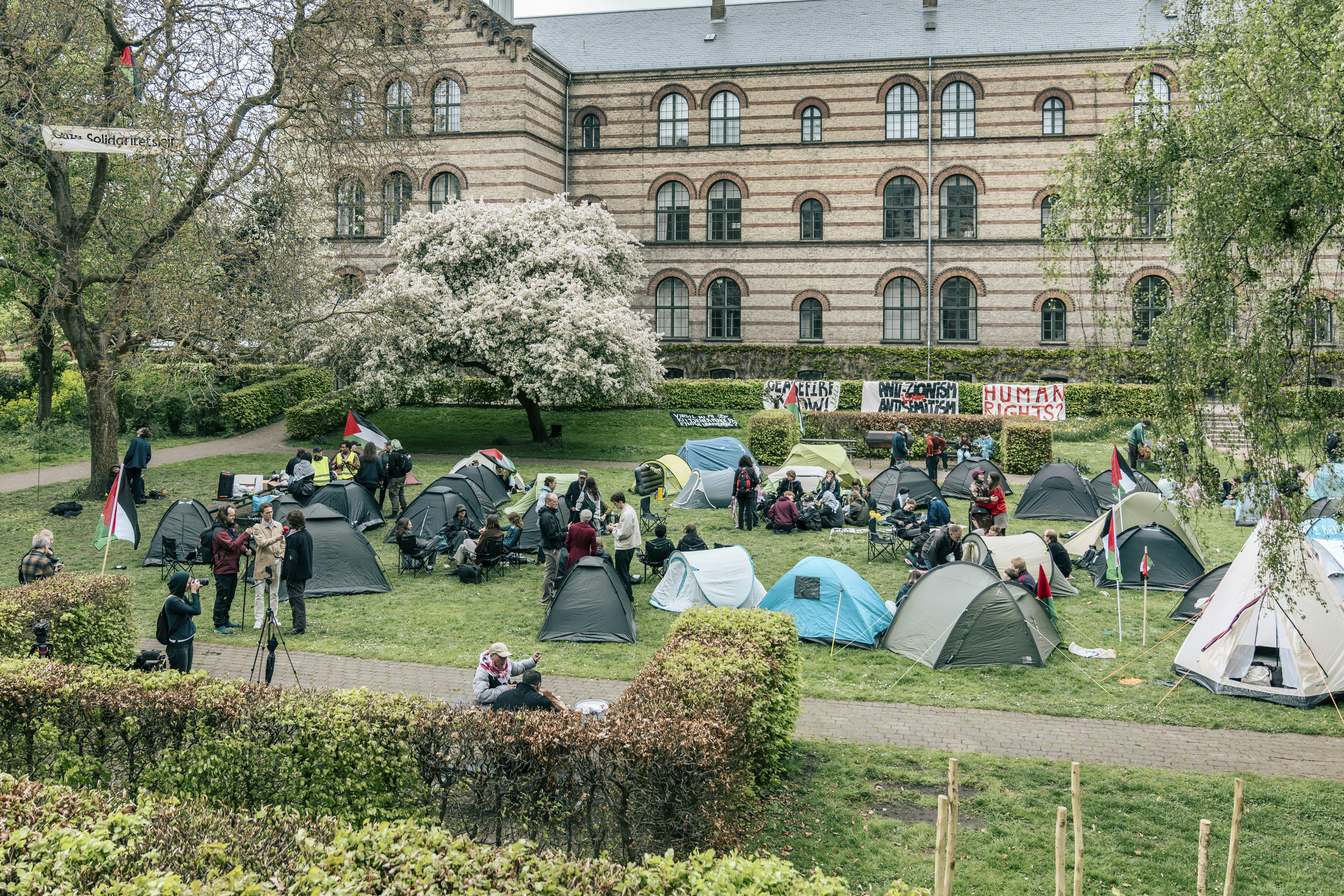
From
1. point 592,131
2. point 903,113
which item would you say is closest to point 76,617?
point 592,131

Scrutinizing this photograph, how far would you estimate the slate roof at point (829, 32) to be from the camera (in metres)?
37.2

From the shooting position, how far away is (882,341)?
38156 millimetres

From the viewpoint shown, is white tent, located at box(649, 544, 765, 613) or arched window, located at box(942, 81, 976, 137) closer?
white tent, located at box(649, 544, 765, 613)

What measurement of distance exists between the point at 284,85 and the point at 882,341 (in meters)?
24.2

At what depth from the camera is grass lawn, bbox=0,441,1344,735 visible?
1117 cm

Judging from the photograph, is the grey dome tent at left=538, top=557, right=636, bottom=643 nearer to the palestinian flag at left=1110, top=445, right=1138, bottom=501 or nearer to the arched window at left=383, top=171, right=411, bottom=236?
the palestinian flag at left=1110, top=445, right=1138, bottom=501

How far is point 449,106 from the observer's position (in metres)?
36.3

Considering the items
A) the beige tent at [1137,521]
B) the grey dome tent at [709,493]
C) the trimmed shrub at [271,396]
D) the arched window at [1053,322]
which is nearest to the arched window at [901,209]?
the arched window at [1053,322]

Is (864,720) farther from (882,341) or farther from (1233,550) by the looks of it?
(882,341)

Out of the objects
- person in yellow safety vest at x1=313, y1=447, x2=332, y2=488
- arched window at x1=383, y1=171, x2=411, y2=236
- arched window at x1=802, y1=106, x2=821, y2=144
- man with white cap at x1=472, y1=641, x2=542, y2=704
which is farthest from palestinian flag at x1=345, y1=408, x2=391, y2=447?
arched window at x1=802, y1=106, x2=821, y2=144

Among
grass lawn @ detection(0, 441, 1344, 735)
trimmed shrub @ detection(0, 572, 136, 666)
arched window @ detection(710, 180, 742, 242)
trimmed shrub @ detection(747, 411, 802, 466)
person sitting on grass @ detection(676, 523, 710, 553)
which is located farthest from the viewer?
arched window @ detection(710, 180, 742, 242)

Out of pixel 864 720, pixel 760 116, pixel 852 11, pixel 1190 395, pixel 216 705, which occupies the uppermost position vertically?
pixel 852 11

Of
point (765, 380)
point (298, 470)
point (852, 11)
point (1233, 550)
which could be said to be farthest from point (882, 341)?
point (298, 470)

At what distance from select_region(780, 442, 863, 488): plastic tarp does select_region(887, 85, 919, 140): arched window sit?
736 inches
